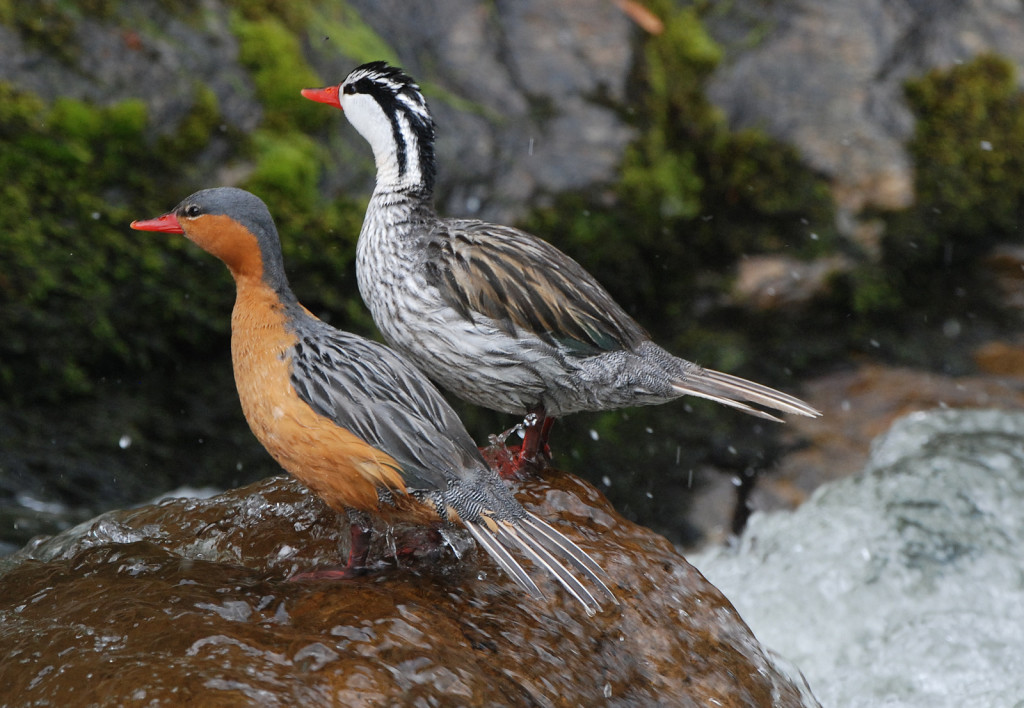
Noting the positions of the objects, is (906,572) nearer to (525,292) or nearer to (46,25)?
(525,292)

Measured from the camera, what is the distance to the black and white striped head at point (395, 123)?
16.4 ft

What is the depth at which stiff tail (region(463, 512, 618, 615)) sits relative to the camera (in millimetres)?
3646

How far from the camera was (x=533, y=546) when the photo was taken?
12.1 feet

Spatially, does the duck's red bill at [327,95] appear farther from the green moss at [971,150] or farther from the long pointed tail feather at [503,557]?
the green moss at [971,150]

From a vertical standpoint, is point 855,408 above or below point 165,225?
above

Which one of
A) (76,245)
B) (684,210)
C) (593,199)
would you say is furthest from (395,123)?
(684,210)

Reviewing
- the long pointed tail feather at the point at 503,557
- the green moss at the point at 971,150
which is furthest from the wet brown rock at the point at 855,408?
the long pointed tail feather at the point at 503,557

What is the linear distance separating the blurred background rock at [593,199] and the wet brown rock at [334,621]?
2.36 m

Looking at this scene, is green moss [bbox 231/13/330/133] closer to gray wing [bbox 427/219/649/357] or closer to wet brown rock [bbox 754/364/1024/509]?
gray wing [bbox 427/219/649/357]

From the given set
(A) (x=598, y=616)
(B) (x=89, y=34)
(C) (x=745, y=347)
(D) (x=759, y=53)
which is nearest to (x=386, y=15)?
(B) (x=89, y=34)

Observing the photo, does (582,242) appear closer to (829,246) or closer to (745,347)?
(745,347)

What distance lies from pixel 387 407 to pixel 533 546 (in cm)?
81

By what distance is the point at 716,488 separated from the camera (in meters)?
7.47

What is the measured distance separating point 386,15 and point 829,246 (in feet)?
14.0
